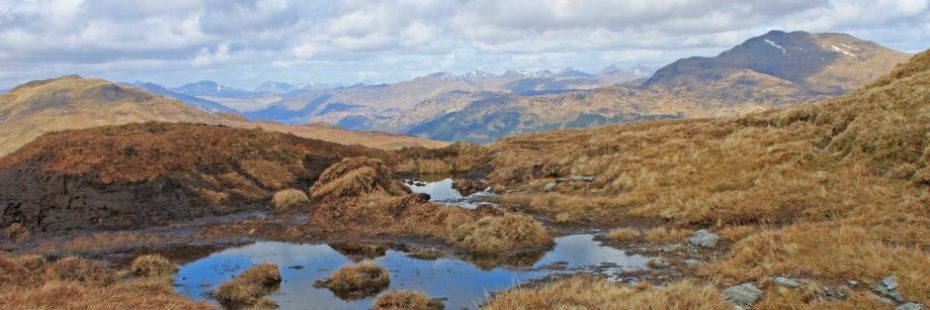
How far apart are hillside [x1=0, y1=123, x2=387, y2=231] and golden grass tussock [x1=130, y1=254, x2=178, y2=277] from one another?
10.2 metres

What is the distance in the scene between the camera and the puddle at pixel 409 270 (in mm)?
18297

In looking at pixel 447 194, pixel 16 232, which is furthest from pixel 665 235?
pixel 16 232

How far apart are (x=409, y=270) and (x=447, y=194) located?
21894 millimetres

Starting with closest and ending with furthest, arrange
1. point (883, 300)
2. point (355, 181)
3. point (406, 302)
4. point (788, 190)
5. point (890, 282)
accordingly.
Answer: point (883, 300) < point (890, 282) < point (406, 302) < point (788, 190) < point (355, 181)

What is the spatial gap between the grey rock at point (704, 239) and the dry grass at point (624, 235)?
2298 millimetres

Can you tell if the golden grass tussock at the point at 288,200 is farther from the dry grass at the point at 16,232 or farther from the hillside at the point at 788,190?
the hillside at the point at 788,190

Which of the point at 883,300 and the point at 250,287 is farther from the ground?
the point at 883,300

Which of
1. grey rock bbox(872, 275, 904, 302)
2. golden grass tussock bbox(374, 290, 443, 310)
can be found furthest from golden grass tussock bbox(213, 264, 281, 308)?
grey rock bbox(872, 275, 904, 302)

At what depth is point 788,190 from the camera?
26.4 metres

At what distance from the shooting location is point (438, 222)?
28062 millimetres

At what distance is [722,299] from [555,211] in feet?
59.6

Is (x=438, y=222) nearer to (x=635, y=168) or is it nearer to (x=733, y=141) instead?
(x=635, y=168)

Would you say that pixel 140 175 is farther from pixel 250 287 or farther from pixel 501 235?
pixel 501 235

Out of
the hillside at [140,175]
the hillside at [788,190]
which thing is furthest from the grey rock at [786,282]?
the hillside at [140,175]
